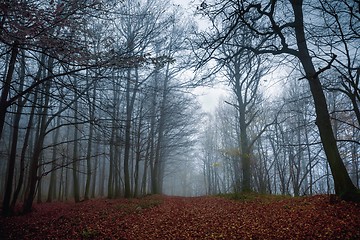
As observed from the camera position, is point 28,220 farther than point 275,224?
Yes

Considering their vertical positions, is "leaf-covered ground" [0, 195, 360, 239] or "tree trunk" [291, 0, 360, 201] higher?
"tree trunk" [291, 0, 360, 201]

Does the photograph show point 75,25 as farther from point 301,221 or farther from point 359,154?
point 359,154

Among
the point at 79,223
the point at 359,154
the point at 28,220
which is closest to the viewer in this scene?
the point at 79,223

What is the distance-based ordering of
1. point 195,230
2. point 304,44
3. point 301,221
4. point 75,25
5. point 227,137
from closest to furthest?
point 75,25 < point 301,221 < point 195,230 < point 304,44 < point 227,137

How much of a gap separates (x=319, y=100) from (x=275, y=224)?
3580mm

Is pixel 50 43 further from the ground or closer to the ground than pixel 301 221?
further from the ground

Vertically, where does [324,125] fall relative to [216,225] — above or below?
above

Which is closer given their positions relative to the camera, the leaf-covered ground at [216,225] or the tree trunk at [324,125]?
the leaf-covered ground at [216,225]

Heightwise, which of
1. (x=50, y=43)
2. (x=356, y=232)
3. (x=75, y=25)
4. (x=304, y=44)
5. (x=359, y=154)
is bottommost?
(x=356, y=232)

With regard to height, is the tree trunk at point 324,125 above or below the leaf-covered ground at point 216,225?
above

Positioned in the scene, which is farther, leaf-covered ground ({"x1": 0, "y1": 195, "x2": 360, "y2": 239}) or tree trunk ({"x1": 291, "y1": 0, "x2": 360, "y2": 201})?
tree trunk ({"x1": 291, "y1": 0, "x2": 360, "y2": 201})

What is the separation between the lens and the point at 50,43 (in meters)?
3.76

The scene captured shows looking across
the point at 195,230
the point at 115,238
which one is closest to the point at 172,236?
the point at 195,230

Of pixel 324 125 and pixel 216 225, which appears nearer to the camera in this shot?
pixel 216 225
